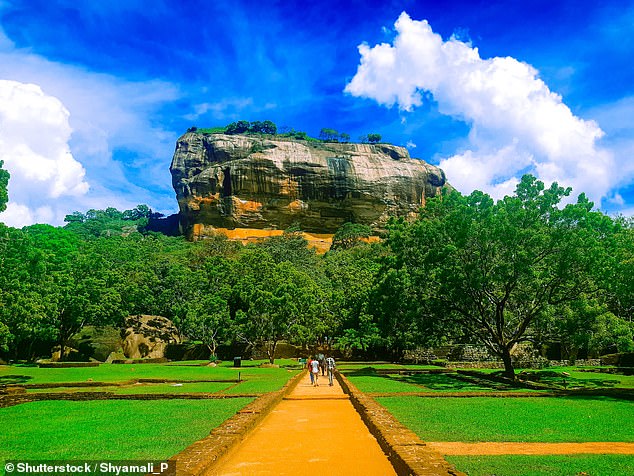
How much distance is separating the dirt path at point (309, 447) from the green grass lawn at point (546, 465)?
50.6 inches

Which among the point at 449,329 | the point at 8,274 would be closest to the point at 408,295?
the point at 449,329

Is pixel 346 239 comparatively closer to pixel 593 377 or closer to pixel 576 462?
pixel 593 377

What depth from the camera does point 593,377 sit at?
26109mm

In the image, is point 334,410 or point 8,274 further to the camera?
point 8,274

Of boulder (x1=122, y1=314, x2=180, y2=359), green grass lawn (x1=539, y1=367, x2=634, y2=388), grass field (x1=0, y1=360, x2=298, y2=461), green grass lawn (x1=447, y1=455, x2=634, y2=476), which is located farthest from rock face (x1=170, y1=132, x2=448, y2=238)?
green grass lawn (x1=447, y1=455, x2=634, y2=476)

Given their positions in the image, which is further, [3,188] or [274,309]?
[274,309]

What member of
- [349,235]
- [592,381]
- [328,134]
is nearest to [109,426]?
[592,381]

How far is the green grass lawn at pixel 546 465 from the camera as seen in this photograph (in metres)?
7.06

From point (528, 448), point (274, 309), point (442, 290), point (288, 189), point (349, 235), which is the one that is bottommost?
point (528, 448)

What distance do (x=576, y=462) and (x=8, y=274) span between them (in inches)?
1015

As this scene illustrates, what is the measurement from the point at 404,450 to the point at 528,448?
2938 millimetres

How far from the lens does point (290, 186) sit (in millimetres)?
94438

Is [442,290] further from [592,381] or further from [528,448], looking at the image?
[528,448]

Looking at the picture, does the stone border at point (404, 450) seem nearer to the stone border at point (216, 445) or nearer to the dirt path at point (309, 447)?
the dirt path at point (309, 447)
